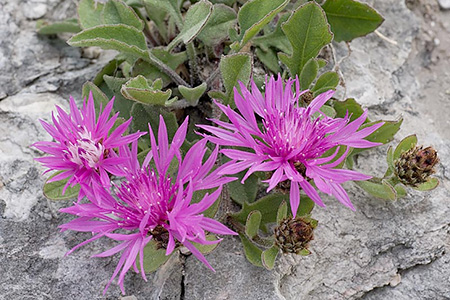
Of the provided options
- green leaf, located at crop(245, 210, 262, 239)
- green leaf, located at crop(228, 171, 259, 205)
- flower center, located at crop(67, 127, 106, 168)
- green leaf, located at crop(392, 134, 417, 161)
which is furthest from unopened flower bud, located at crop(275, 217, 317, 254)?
flower center, located at crop(67, 127, 106, 168)

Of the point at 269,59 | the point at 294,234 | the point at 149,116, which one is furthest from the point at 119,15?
the point at 294,234

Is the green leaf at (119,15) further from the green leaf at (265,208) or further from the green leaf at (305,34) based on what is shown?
the green leaf at (265,208)

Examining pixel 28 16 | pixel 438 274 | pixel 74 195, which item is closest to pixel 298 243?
pixel 438 274

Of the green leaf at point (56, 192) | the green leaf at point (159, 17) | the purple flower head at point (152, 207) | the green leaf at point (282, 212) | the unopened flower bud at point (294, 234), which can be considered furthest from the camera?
the green leaf at point (159, 17)

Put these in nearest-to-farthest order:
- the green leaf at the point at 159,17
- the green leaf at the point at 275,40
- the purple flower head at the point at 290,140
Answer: the purple flower head at the point at 290,140 → the green leaf at the point at 275,40 → the green leaf at the point at 159,17

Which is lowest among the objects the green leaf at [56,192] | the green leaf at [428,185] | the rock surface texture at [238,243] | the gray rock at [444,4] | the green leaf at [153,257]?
the rock surface texture at [238,243]

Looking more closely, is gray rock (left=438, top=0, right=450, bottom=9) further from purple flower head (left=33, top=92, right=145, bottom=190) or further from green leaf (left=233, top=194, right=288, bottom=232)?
purple flower head (left=33, top=92, right=145, bottom=190)

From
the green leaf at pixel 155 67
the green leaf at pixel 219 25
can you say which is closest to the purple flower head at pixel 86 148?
the green leaf at pixel 155 67
